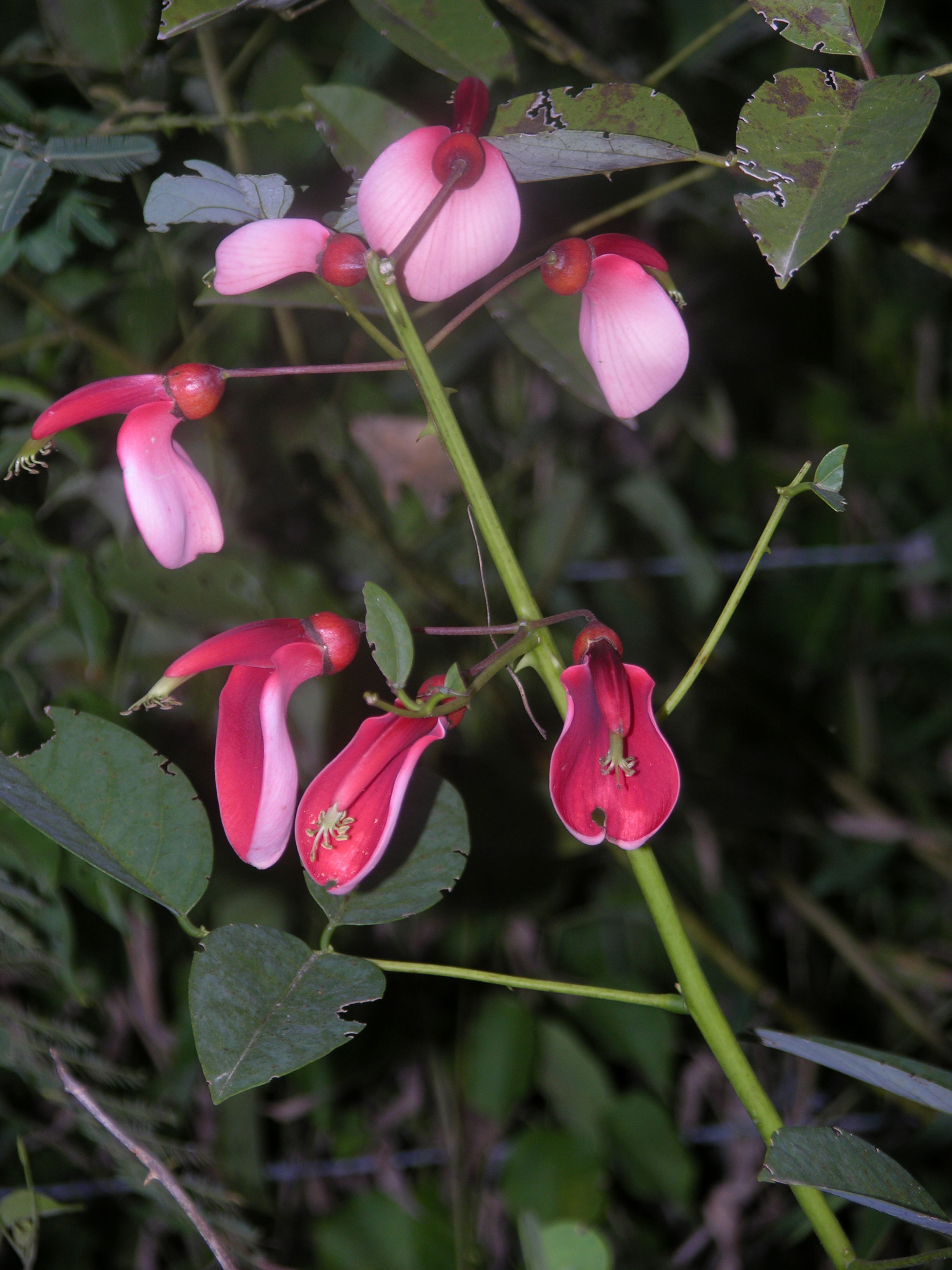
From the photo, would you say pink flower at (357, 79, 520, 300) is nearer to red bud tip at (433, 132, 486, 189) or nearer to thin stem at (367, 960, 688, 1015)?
red bud tip at (433, 132, 486, 189)

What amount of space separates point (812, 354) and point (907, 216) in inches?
6.8

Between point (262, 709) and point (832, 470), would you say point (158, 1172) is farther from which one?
point (832, 470)

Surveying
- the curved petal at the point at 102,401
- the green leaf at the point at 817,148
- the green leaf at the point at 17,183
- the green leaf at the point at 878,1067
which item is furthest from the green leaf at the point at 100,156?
the green leaf at the point at 878,1067

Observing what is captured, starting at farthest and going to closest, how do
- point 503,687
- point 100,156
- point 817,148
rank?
point 503,687 → point 100,156 → point 817,148

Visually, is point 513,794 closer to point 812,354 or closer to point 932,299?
point 812,354

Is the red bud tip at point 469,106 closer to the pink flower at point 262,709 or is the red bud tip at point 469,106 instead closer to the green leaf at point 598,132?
the green leaf at point 598,132

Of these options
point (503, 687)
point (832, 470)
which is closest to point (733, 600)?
point (832, 470)

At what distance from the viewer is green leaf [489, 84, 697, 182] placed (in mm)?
259

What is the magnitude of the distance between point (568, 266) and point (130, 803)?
213 millimetres

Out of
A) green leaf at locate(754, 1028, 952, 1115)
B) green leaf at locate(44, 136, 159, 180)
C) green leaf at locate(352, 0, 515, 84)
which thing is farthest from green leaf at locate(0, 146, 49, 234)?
green leaf at locate(754, 1028, 952, 1115)

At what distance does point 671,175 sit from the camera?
649 mm

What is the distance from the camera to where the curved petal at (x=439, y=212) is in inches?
10.8

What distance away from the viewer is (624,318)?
0.30m

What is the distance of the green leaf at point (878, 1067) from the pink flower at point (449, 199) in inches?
10.0
